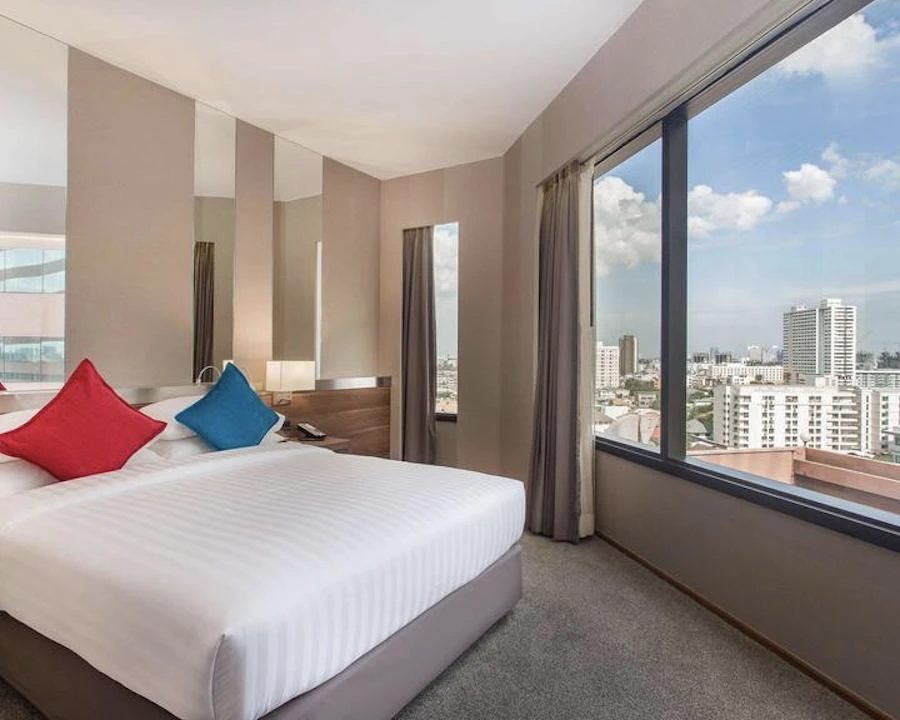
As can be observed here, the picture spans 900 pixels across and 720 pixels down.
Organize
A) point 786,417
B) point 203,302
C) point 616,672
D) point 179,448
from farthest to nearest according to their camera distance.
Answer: point 203,302 < point 179,448 < point 786,417 < point 616,672

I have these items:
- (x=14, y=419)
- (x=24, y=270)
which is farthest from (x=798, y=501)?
(x=24, y=270)

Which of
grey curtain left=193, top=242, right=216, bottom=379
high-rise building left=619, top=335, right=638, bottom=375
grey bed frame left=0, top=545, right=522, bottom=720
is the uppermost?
grey curtain left=193, top=242, right=216, bottom=379

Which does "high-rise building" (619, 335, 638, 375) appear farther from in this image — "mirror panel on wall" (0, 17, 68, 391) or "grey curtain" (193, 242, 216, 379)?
"mirror panel on wall" (0, 17, 68, 391)

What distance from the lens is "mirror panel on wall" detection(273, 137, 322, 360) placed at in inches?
166

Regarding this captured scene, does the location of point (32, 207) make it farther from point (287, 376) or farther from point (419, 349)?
point (419, 349)

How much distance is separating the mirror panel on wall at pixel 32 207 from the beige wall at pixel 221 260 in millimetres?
842

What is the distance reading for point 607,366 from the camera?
367 cm

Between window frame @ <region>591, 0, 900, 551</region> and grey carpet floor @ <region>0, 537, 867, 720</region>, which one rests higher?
window frame @ <region>591, 0, 900, 551</region>

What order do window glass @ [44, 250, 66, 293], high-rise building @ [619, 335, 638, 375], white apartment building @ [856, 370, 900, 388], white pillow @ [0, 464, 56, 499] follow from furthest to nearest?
high-rise building @ [619, 335, 638, 375]
window glass @ [44, 250, 66, 293]
white pillow @ [0, 464, 56, 499]
white apartment building @ [856, 370, 900, 388]

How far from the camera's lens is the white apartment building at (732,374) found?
238cm

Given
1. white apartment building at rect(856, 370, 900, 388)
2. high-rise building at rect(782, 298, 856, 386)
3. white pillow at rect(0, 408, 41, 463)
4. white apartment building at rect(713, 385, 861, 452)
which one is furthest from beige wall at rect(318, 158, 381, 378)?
white apartment building at rect(856, 370, 900, 388)

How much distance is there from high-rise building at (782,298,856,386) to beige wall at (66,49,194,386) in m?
3.48

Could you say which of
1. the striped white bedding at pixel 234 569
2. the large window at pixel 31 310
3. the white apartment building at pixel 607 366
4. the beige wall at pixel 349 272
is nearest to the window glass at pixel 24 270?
the large window at pixel 31 310

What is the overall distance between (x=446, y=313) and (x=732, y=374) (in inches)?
116
